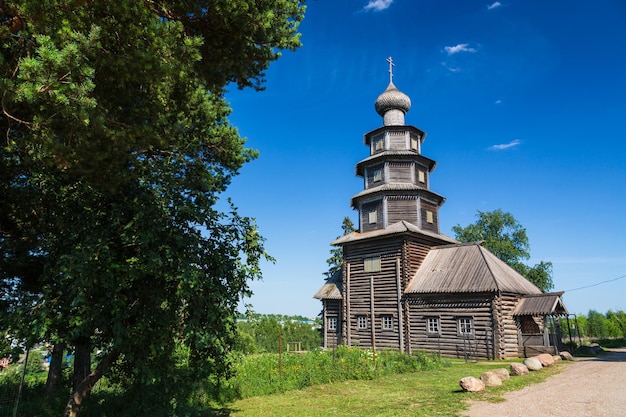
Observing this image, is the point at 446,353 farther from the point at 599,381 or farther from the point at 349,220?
the point at 349,220

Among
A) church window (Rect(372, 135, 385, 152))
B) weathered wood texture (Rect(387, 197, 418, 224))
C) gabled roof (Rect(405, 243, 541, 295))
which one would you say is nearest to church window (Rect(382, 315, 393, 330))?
gabled roof (Rect(405, 243, 541, 295))

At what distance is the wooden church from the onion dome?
0.27 ft

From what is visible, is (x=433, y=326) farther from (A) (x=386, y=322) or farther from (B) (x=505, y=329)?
(B) (x=505, y=329)

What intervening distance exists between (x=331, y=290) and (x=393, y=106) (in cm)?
1596

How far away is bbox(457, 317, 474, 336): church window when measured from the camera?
23.9m

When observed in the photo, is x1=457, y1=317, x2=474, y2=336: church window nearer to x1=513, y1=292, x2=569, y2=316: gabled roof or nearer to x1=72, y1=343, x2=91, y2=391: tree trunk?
x1=513, y1=292, x2=569, y2=316: gabled roof

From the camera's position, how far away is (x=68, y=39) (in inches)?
202

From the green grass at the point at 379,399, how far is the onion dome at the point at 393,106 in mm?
22261

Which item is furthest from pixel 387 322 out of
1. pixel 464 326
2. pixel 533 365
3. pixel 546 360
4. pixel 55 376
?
pixel 55 376

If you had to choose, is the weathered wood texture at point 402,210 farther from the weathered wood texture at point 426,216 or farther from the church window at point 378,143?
the church window at point 378,143

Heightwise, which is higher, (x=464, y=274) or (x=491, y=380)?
(x=464, y=274)

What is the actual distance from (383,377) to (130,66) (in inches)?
584

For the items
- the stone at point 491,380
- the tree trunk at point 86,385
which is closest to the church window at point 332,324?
the stone at point 491,380

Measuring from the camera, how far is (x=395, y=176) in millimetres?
30766
